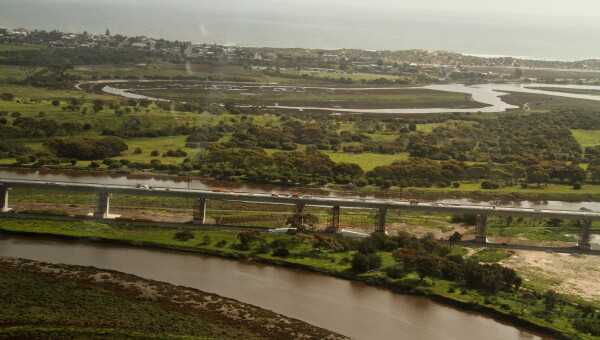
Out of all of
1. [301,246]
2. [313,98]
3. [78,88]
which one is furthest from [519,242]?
[78,88]

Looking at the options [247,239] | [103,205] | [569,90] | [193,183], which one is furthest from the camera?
[569,90]

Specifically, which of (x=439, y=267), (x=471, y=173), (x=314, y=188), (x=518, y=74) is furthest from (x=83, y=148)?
(x=518, y=74)

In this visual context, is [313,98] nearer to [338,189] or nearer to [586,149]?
[586,149]

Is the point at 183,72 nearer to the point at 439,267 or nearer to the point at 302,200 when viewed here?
the point at 302,200

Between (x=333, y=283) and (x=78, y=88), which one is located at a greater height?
(x=78, y=88)

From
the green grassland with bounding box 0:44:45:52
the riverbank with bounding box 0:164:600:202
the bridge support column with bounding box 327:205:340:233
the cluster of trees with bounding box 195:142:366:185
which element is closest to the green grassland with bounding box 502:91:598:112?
the riverbank with bounding box 0:164:600:202
